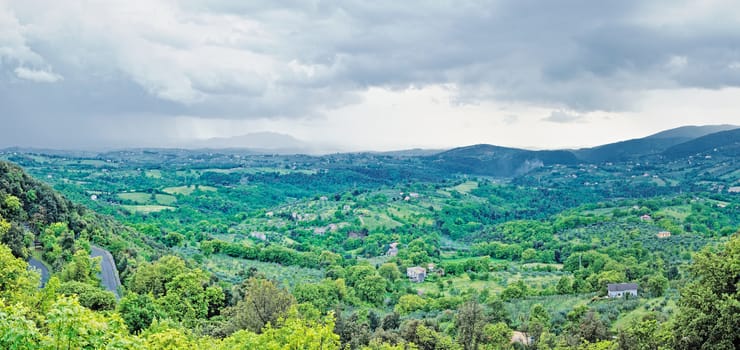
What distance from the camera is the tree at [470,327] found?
35.3m

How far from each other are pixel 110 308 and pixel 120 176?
157 m

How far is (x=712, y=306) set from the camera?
72.2 feet

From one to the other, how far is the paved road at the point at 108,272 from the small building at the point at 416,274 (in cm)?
4584

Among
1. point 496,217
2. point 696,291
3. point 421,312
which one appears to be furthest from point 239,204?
point 696,291

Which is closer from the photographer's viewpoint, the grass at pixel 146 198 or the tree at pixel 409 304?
the tree at pixel 409 304

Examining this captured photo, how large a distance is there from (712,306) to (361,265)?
183 ft

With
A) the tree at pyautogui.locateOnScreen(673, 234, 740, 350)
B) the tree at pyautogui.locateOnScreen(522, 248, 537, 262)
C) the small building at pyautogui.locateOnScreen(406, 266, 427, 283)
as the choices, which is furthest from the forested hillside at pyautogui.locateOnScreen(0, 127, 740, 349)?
the small building at pyautogui.locateOnScreen(406, 266, 427, 283)

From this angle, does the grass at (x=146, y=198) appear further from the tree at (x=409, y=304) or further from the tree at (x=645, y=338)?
the tree at (x=645, y=338)

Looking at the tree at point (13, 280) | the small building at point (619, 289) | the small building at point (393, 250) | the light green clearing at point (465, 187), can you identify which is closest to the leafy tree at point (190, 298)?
the tree at point (13, 280)

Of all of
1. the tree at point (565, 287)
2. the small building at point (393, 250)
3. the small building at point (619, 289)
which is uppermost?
the small building at point (619, 289)

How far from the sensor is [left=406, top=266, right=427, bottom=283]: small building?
263ft

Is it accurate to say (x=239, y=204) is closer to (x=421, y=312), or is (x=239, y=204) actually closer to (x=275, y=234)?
(x=275, y=234)

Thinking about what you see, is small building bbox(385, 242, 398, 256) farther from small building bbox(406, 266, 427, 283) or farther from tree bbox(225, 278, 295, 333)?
tree bbox(225, 278, 295, 333)

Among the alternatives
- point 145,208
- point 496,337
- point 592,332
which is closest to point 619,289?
point 496,337
